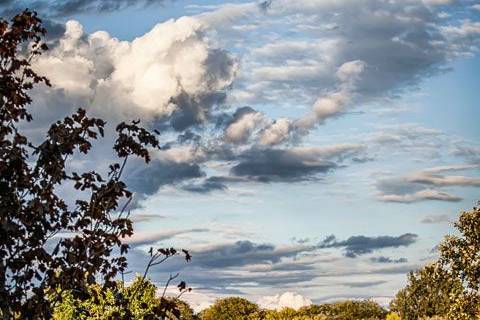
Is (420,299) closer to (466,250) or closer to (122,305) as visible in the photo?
(466,250)

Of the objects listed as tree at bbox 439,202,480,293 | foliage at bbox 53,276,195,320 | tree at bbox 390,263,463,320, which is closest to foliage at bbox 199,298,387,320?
foliage at bbox 53,276,195,320

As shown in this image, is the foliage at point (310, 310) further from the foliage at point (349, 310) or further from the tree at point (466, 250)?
the tree at point (466, 250)

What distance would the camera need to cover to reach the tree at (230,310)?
108125 mm

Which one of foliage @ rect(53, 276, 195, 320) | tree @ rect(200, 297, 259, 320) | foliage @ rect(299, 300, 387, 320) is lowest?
foliage @ rect(53, 276, 195, 320)

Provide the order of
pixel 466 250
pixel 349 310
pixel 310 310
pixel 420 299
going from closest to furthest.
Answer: pixel 466 250 < pixel 420 299 < pixel 310 310 < pixel 349 310

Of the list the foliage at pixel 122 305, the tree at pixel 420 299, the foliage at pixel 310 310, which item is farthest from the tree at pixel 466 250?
the foliage at pixel 310 310

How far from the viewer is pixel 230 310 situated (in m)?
109

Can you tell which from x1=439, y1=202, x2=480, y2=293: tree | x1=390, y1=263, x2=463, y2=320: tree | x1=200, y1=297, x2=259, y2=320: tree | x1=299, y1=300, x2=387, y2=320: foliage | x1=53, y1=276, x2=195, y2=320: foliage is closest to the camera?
x1=53, y1=276, x2=195, y2=320: foliage

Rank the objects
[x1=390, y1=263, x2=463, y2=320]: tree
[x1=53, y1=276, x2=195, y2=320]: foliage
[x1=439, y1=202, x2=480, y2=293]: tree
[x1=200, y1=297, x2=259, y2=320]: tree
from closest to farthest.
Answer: [x1=53, y1=276, x2=195, y2=320]: foliage → [x1=439, y1=202, x2=480, y2=293]: tree → [x1=390, y1=263, x2=463, y2=320]: tree → [x1=200, y1=297, x2=259, y2=320]: tree

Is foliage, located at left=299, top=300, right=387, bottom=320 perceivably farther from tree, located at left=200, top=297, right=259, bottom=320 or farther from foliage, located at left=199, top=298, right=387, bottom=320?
tree, located at left=200, top=297, right=259, bottom=320

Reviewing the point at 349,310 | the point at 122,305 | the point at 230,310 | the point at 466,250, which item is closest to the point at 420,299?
the point at 349,310

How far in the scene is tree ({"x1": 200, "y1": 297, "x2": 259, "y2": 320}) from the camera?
108 m

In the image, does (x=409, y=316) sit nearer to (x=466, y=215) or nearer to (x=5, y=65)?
(x=466, y=215)

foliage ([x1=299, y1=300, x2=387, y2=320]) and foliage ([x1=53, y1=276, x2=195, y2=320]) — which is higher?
foliage ([x1=299, y1=300, x2=387, y2=320])
